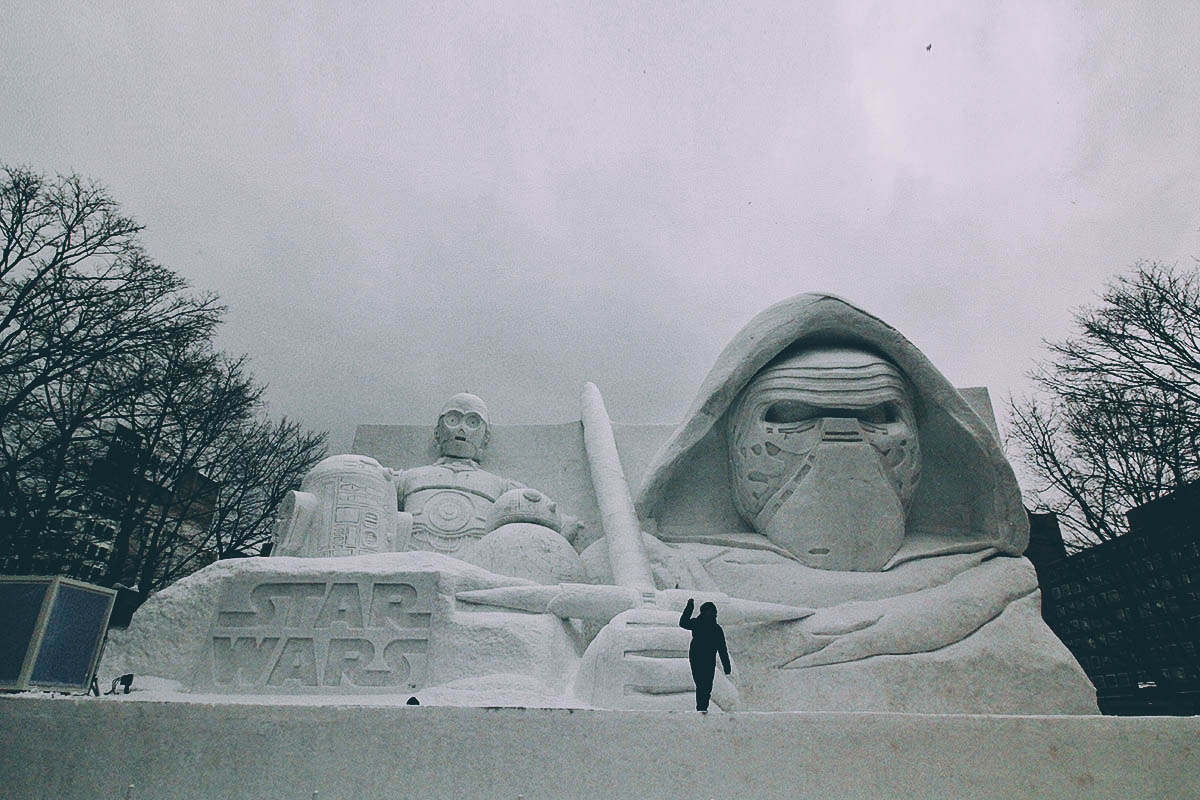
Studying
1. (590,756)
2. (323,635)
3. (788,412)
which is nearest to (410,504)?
(323,635)

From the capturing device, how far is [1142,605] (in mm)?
9984

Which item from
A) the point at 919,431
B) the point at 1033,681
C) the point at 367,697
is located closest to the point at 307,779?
the point at 367,697

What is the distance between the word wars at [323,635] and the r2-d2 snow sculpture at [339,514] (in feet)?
2.14

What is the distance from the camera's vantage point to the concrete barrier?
2.31 meters

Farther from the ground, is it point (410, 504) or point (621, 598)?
point (410, 504)

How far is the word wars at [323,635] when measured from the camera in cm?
349

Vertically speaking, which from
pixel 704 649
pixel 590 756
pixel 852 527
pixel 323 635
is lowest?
pixel 590 756

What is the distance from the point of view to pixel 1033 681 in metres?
3.89

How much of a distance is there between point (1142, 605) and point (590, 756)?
10.4 metres

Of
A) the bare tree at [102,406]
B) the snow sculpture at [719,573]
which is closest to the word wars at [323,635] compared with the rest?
the snow sculpture at [719,573]

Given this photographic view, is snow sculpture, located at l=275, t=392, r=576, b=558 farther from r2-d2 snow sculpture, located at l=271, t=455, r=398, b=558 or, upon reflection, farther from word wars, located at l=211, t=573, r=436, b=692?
word wars, located at l=211, t=573, r=436, b=692

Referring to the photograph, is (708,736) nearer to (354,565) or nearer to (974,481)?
(354,565)

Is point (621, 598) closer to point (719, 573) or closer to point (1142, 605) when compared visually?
point (719, 573)

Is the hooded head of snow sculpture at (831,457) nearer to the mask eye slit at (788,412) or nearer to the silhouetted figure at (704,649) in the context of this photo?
the mask eye slit at (788,412)
